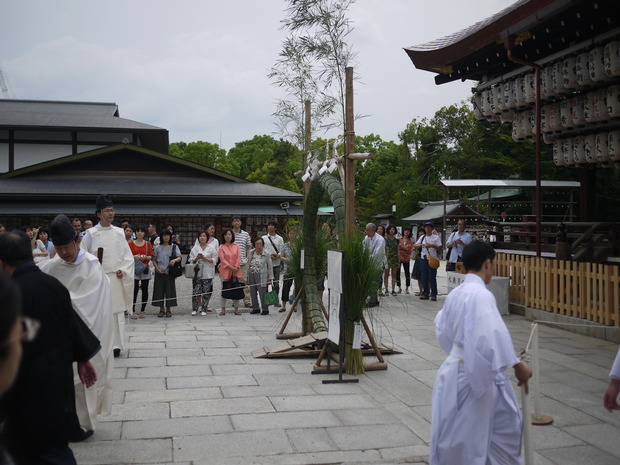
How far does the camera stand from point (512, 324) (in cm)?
1061

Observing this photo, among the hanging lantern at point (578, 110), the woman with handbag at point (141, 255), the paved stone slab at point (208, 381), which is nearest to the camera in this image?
the paved stone slab at point (208, 381)

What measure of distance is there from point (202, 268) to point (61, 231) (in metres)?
7.40

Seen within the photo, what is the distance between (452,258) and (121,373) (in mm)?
8501

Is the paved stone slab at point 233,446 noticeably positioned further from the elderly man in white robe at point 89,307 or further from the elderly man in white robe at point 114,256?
the elderly man in white robe at point 114,256

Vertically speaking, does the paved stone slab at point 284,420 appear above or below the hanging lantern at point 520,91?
below

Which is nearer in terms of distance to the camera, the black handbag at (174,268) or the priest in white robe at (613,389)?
the priest in white robe at (613,389)

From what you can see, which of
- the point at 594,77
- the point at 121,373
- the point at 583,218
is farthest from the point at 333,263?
the point at 583,218

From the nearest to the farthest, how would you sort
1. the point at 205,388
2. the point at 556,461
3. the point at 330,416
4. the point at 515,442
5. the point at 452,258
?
the point at 515,442, the point at 556,461, the point at 330,416, the point at 205,388, the point at 452,258

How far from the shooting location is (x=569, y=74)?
430 inches

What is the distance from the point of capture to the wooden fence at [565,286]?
9133 millimetres

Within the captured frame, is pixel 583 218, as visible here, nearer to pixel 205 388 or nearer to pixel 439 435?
pixel 205 388

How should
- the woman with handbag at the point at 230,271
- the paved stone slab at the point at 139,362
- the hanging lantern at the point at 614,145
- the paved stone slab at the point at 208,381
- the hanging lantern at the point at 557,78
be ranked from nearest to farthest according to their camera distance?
the paved stone slab at the point at 208,381 → the paved stone slab at the point at 139,362 → the hanging lantern at the point at 614,145 → the hanging lantern at the point at 557,78 → the woman with handbag at the point at 230,271

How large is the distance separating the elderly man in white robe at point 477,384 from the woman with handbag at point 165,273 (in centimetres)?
865

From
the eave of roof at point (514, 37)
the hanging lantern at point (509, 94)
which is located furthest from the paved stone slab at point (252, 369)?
the hanging lantern at point (509, 94)
